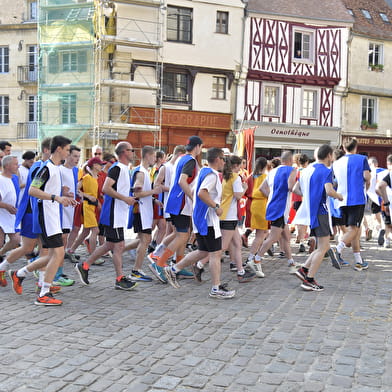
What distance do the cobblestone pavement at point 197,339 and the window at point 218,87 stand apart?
19660 millimetres

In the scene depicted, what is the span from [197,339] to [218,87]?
22396mm

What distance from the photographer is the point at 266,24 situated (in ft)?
90.3

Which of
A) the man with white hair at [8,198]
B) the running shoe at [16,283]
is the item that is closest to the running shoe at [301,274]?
the running shoe at [16,283]

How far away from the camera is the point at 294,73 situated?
2841 cm

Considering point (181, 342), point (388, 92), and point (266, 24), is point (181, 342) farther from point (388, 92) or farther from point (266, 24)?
point (388, 92)

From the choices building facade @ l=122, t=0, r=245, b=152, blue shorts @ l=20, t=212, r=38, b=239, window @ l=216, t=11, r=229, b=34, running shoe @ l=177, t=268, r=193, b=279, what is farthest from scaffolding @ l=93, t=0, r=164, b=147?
blue shorts @ l=20, t=212, r=38, b=239

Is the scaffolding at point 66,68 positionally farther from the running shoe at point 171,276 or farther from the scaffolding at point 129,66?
the running shoe at point 171,276

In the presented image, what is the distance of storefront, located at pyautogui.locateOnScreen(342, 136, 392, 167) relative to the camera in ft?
100

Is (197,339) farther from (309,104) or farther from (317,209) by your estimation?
(309,104)

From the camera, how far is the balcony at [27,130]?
99.8ft

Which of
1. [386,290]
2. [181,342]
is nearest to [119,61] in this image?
[386,290]

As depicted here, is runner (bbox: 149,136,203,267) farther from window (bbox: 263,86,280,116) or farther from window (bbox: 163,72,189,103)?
window (bbox: 263,86,280,116)

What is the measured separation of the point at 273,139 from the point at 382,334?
75.7ft

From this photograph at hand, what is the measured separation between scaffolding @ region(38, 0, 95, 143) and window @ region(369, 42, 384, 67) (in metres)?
14.9
